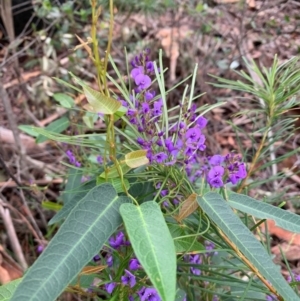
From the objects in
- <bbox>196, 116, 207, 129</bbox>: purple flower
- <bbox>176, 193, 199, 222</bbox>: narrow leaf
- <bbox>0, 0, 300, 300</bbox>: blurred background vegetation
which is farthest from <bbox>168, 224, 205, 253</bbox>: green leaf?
<bbox>0, 0, 300, 300</bbox>: blurred background vegetation

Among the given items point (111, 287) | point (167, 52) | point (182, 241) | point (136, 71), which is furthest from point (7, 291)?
point (167, 52)

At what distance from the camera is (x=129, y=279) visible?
761 mm

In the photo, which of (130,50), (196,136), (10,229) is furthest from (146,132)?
(130,50)

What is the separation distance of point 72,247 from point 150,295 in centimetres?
22

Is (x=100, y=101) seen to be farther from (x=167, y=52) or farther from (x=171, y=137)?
(x=167, y=52)

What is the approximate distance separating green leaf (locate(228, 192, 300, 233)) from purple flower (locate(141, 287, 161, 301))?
172 mm

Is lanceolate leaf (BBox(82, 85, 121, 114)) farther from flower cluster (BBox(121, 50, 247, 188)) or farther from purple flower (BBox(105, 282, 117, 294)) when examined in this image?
purple flower (BBox(105, 282, 117, 294))

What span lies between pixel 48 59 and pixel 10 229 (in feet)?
3.76

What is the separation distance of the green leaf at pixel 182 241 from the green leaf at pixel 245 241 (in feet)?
0.24

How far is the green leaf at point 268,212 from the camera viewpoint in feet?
2.27

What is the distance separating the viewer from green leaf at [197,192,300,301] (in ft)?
1.99

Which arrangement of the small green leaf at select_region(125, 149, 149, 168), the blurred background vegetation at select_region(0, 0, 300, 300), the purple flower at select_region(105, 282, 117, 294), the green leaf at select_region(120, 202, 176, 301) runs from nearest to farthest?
the green leaf at select_region(120, 202, 176, 301) → the small green leaf at select_region(125, 149, 149, 168) → the purple flower at select_region(105, 282, 117, 294) → the blurred background vegetation at select_region(0, 0, 300, 300)

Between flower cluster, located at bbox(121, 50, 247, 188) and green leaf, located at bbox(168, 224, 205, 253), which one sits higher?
flower cluster, located at bbox(121, 50, 247, 188)

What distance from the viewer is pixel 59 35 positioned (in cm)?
236
